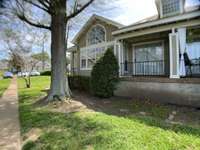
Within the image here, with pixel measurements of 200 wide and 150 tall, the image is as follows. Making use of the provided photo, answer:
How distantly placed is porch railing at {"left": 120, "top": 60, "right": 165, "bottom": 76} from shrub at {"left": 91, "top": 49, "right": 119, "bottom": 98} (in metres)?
1.92

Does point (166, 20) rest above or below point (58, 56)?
above

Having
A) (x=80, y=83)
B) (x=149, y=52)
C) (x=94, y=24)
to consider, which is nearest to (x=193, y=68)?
(x=149, y=52)

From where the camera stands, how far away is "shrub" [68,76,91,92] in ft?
52.0

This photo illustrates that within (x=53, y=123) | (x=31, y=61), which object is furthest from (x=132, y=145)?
(x=31, y=61)

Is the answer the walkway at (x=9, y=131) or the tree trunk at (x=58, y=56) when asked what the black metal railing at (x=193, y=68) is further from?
the walkway at (x=9, y=131)

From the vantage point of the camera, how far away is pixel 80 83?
1698 centimetres

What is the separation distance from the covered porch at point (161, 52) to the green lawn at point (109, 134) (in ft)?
16.4

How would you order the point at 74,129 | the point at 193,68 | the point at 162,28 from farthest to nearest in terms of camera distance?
the point at 193,68 < the point at 162,28 < the point at 74,129

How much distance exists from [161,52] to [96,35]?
6466mm

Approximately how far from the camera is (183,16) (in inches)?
417

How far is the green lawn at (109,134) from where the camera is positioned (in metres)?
5.44

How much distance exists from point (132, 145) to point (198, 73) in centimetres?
878

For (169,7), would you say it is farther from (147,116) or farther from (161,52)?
(147,116)

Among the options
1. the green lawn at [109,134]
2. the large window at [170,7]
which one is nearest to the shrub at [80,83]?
the large window at [170,7]
